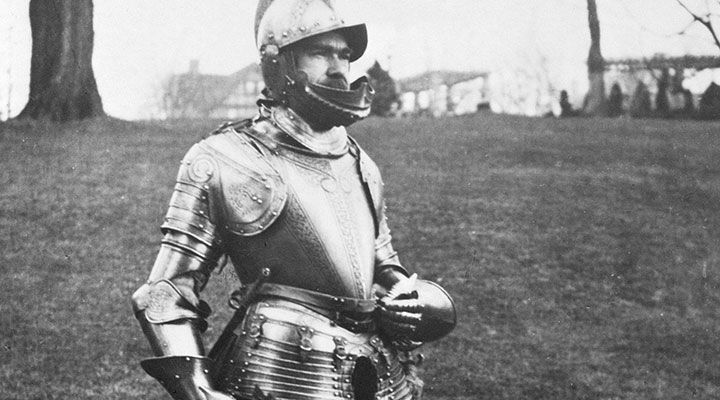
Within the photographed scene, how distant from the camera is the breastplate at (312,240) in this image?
12.4 feet

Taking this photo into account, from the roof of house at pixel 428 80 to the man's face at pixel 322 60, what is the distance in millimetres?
14537

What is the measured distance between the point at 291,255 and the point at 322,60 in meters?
0.81

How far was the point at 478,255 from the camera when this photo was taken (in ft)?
33.2

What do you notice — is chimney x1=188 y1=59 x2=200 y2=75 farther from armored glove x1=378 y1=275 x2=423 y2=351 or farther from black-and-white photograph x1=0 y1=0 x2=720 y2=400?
armored glove x1=378 y1=275 x2=423 y2=351

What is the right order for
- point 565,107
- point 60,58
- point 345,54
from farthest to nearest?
point 565,107 → point 60,58 → point 345,54

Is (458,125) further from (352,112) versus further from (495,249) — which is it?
(352,112)

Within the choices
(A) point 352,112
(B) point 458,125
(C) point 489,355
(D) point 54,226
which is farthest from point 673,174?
(A) point 352,112

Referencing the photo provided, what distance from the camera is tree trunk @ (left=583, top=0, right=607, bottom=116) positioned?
1708 cm

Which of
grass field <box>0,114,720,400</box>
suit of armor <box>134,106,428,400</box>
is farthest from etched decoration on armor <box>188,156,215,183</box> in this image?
grass field <box>0,114,720,400</box>

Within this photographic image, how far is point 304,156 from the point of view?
3963 millimetres

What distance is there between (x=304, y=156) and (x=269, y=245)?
417mm

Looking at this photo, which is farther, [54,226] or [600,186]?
[600,186]

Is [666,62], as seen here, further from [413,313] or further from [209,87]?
[413,313]

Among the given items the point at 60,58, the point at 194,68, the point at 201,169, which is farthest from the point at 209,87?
the point at 201,169
